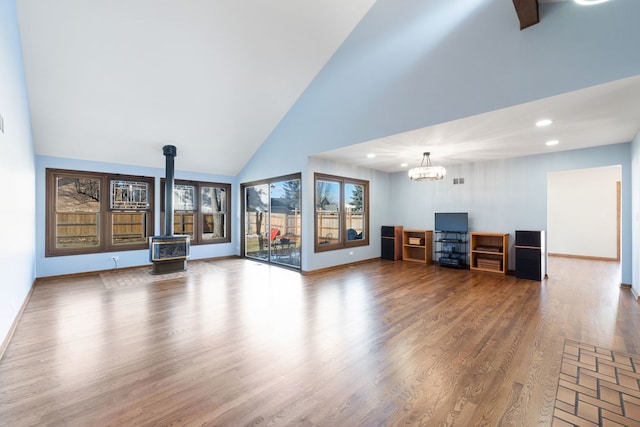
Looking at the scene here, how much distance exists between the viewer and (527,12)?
114 inches

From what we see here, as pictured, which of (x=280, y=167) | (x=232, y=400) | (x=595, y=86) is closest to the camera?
(x=232, y=400)

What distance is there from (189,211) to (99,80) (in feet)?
12.2

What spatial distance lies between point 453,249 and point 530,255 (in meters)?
1.60

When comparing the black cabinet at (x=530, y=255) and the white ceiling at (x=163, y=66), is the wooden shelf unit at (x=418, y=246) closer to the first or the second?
the black cabinet at (x=530, y=255)

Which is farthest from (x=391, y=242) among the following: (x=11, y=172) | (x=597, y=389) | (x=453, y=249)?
(x=11, y=172)

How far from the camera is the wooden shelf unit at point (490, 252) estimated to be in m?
5.79

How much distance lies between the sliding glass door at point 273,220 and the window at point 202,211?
0.61 metres

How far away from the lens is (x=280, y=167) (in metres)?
6.62

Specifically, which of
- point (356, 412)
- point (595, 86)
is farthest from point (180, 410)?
point (595, 86)

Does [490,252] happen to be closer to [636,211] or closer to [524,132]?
[636,211]

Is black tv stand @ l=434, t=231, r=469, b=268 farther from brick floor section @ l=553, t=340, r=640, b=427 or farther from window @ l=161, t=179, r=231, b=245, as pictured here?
window @ l=161, t=179, r=231, b=245

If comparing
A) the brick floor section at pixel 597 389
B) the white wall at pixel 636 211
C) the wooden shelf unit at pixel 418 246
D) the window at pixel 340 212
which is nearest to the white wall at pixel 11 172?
the window at pixel 340 212

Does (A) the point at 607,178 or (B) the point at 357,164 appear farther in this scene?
(A) the point at 607,178

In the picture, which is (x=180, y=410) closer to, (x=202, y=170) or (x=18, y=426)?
(x=18, y=426)
